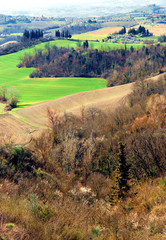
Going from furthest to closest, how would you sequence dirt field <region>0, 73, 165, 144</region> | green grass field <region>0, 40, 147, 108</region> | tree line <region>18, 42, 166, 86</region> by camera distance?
tree line <region>18, 42, 166, 86</region> → green grass field <region>0, 40, 147, 108</region> → dirt field <region>0, 73, 165, 144</region>

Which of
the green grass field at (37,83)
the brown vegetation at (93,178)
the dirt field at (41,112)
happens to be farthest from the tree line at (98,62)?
the brown vegetation at (93,178)

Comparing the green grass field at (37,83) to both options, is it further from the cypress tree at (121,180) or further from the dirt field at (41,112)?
the cypress tree at (121,180)

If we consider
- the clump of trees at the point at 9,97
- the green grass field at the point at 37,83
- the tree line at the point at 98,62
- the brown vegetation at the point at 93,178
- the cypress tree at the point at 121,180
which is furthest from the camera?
the tree line at the point at 98,62

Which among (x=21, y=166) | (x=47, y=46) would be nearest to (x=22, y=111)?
(x=21, y=166)

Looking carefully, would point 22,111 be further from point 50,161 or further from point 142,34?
point 142,34

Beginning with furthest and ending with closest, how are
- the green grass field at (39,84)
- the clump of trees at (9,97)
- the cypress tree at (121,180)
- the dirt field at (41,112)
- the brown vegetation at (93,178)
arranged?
1. the green grass field at (39,84)
2. the clump of trees at (9,97)
3. the dirt field at (41,112)
4. the cypress tree at (121,180)
5. the brown vegetation at (93,178)

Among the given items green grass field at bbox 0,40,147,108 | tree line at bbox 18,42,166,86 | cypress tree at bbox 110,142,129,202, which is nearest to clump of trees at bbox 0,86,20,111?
green grass field at bbox 0,40,147,108

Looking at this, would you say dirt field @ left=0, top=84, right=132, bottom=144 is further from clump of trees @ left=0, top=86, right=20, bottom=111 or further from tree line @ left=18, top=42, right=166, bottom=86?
tree line @ left=18, top=42, right=166, bottom=86

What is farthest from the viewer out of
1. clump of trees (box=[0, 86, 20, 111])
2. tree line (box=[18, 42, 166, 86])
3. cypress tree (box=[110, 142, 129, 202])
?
tree line (box=[18, 42, 166, 86])
